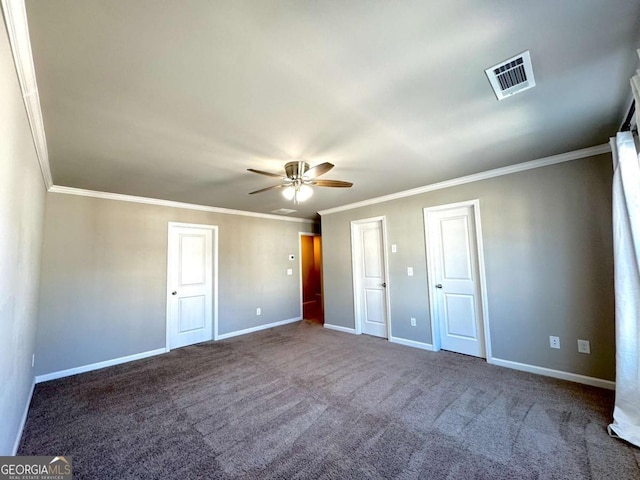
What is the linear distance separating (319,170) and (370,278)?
286 centimetres

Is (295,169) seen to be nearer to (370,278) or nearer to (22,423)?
(370,278)

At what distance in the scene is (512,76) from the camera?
161cm

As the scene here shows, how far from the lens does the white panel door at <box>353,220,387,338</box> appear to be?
15.1ft

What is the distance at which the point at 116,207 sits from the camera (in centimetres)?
381

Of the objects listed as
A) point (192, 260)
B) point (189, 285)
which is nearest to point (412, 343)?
point (189, 285)

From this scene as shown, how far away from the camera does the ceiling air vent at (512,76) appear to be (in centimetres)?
150

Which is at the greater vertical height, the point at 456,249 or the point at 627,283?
the point at 456,249

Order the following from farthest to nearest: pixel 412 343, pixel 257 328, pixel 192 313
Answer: pixel 257 328, pixel 192 313, pixel 412 343

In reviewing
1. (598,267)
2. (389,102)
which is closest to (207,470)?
(389,102)

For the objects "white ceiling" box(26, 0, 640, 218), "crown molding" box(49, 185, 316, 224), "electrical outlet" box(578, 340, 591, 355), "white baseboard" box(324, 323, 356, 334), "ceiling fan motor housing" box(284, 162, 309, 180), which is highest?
"white ceiling" box(26, 0, 640, 218)

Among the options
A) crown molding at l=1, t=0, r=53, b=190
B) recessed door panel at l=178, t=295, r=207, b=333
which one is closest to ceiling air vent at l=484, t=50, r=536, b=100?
crown molding at l=1, t=0, r=53, b=190

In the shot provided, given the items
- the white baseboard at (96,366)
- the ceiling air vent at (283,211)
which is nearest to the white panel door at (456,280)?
the ceiling air vent at (283,211)

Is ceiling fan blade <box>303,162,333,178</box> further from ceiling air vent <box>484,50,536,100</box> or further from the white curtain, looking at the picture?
the white curtain

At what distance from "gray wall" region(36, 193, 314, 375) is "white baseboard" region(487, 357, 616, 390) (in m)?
4.21
